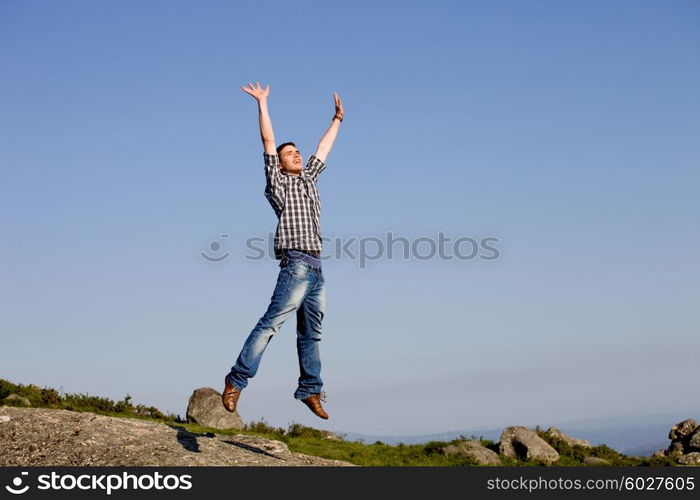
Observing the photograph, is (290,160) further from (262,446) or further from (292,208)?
(262,446)

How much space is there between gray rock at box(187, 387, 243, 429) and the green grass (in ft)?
1.93

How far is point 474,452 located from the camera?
28.1 m

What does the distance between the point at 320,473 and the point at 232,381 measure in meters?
2.12

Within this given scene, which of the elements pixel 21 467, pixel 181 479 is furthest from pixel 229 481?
pixel 21 467

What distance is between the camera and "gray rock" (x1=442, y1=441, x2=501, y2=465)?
2747 centimetres

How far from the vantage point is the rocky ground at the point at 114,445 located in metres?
13.3

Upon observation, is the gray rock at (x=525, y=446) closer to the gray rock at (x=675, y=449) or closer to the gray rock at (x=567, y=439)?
the gray rock at (x=567, y=439)

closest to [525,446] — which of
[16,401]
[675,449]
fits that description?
[675,449]

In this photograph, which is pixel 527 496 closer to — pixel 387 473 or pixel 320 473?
pixel 387 473

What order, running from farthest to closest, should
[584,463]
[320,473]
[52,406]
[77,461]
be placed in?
[584,463] < [52,406] < [77,461] < [320,473]

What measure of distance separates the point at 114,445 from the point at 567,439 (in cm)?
2212

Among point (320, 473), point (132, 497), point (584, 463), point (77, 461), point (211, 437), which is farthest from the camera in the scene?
point (584, 463)

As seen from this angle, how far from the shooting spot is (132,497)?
11.2 metres

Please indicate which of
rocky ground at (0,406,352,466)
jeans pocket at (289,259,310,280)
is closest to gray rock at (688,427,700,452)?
rocky ground at (0,406,352,466)
